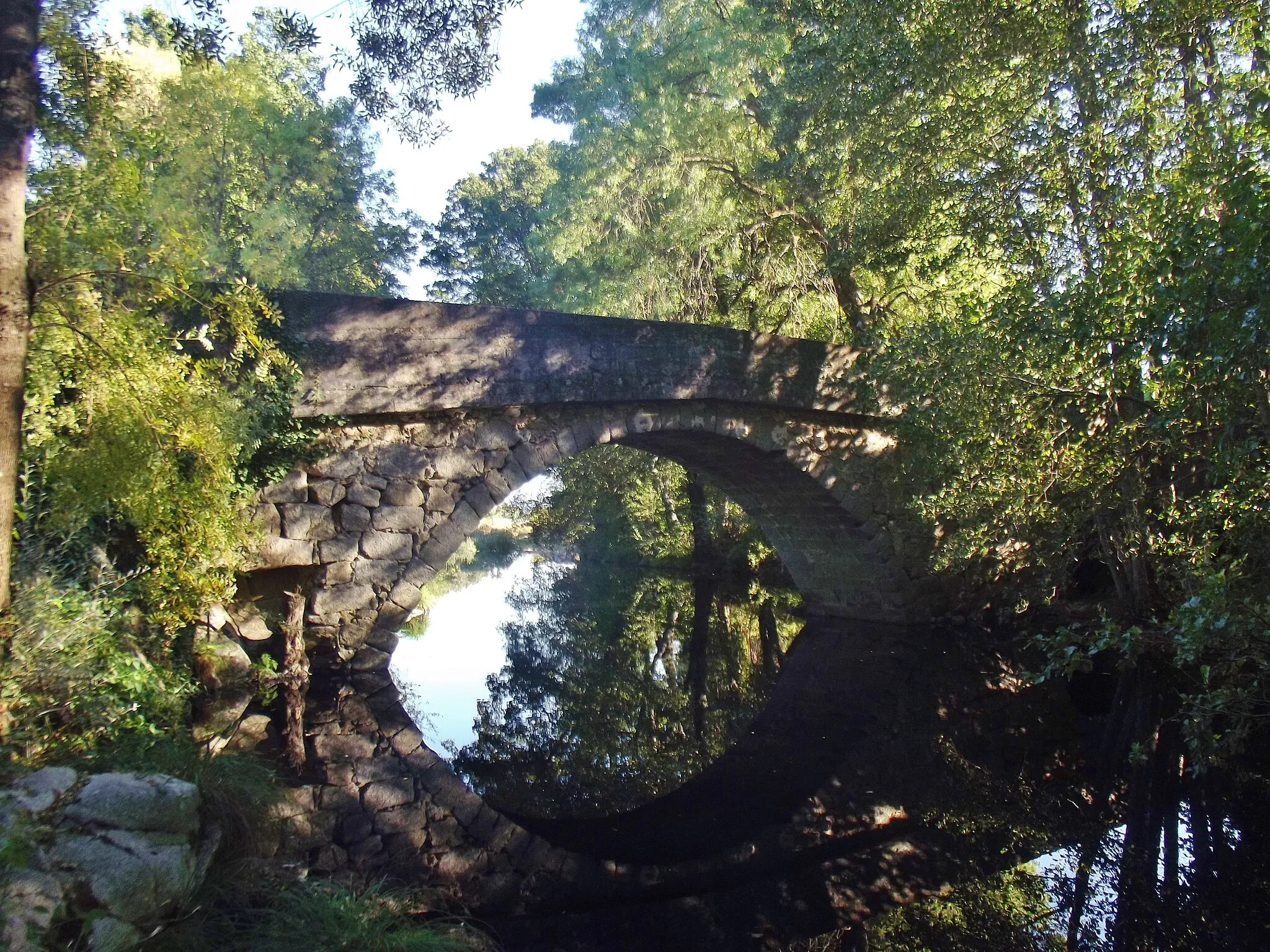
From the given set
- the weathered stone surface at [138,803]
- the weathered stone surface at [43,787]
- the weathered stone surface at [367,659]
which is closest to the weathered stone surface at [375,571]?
the weathered stone surface at [367,659]

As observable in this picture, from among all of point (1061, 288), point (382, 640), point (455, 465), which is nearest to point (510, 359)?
point (455, 465)

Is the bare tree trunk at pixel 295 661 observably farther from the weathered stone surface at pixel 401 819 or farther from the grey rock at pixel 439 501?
the weathered stone surface at pixel 401 819

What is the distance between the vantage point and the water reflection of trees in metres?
5.02

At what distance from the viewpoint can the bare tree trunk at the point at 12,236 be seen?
2938 millimetres

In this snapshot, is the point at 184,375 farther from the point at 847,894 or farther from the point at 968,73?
the point at 968,73

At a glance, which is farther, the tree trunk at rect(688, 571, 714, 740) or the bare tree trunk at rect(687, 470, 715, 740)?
the bare tree trunk at rect(687, 470, 715, 740)

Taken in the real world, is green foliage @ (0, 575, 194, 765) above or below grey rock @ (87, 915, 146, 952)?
above

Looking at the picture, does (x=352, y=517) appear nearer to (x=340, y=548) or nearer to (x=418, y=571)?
(x=340, y=548)

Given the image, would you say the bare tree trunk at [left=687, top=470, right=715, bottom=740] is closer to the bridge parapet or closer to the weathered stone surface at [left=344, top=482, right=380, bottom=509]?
the bridge parapet

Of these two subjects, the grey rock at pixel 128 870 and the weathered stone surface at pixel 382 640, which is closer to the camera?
the grey rock at pixel 128 870

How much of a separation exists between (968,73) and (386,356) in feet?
14.4

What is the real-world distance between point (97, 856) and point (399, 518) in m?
3.71

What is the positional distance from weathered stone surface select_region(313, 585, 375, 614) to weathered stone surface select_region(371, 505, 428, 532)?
417 millimetres

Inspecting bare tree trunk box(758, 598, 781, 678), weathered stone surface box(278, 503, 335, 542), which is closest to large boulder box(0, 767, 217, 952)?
weathered stone surface box(278, 503, 335, 542)
